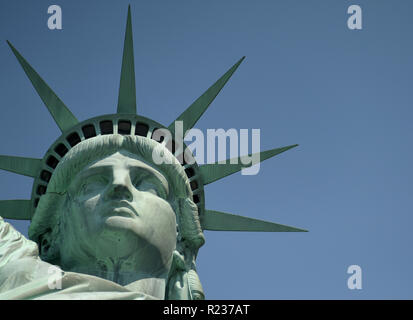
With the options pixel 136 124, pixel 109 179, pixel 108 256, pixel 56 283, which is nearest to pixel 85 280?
pixel 56 283

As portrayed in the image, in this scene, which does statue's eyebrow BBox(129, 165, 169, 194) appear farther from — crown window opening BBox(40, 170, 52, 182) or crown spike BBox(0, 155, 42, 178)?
crown spike BBox(0, 155, 42, 178)

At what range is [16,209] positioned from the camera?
19844 millimetres

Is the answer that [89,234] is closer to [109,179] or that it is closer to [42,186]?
[109,179]

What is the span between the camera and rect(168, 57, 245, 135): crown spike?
19.6m

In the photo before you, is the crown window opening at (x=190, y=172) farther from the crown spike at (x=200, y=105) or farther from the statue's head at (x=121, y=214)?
the statue's head at (x=121, y=214)

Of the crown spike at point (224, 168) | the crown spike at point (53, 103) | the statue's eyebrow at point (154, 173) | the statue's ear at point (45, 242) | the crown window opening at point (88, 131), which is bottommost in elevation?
the statue's ear at point (45, 242)

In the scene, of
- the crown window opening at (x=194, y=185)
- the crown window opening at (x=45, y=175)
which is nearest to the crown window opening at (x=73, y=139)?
the crown window opening at (x=45, y=175)

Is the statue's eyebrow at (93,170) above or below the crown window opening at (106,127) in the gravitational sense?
below

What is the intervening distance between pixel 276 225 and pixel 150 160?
3.53 m

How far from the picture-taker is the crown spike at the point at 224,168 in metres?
19.7

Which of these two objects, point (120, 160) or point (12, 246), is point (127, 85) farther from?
point (12, 246)

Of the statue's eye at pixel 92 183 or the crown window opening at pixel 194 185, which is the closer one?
the statue's eye at pixel 92 183

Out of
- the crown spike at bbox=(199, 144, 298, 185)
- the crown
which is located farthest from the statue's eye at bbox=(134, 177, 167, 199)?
the crown spike at bbox=(199, 144, 298, 185)

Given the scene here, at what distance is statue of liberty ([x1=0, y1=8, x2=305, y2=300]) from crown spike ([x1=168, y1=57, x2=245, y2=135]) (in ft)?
0.08
